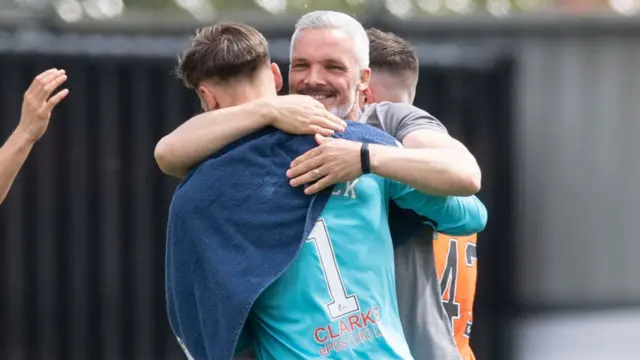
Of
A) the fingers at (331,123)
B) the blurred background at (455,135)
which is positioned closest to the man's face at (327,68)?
the fingers at (331,123)

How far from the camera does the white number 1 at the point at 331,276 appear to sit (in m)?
3.72

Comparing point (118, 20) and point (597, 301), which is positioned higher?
→ point (118, 20)

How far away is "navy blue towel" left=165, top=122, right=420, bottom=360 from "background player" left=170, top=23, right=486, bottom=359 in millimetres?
59

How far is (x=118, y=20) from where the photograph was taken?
11.5m

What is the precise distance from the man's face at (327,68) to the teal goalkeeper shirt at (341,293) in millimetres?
341

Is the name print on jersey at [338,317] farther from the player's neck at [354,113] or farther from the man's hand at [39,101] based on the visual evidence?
the man's hand at [39,101]

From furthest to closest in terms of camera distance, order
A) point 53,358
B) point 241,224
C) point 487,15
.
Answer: point 487,15, point 53,358, point 241,224

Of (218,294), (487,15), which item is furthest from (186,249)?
(487,15)

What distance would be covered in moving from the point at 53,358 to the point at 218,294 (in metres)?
5.74

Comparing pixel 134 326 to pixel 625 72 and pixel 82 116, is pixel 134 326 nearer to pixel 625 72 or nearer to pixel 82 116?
pixel 82 116

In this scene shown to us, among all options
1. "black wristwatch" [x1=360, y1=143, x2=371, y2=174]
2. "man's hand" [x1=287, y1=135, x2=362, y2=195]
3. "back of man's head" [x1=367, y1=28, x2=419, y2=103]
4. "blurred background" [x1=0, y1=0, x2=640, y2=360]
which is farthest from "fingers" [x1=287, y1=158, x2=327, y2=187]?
"blurred background" [x1=0, y1=0, x2=640, y2=360]

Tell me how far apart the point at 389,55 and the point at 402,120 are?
105 centimetres

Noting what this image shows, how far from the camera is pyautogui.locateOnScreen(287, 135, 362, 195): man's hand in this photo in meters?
3.71

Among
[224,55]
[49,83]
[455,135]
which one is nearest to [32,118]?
[49,83]
